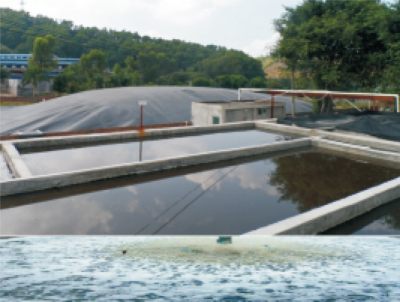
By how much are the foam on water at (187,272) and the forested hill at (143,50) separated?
57368 millimetres

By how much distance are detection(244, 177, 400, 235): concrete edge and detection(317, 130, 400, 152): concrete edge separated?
185 inches

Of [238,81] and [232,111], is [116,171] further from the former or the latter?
[238,81]

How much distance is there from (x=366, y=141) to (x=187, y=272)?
307 inches

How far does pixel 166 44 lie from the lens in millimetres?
70938

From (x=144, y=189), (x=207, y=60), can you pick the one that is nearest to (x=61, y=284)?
(x=144, y=189)

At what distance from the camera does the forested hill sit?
62.8 metres

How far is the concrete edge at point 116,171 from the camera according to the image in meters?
7.20

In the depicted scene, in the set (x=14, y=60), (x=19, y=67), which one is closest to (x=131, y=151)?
(x=14, y=60)

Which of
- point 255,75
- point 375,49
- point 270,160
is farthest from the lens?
point 255,75

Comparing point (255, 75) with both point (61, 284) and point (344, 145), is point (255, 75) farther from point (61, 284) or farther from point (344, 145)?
point (61, 284)

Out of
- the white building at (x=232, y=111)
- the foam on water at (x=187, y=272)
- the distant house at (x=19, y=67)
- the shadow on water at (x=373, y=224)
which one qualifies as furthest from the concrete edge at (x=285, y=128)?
the distant house at (x=19, y=67)

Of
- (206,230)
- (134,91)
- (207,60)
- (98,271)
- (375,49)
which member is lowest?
(98,271)

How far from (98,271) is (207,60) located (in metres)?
63.6

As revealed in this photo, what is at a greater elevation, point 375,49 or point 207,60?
point 207,60
